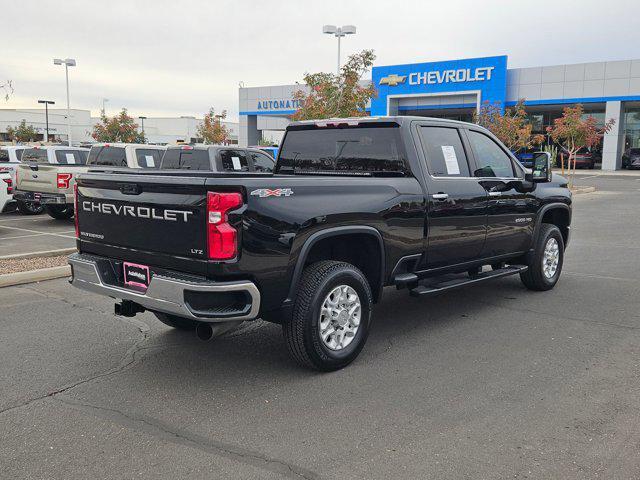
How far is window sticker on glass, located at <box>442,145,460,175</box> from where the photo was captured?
19.4 feet

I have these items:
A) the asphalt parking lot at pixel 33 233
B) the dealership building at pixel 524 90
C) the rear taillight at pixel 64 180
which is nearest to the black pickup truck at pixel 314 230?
the asphalt parking lot at pixel 33 233

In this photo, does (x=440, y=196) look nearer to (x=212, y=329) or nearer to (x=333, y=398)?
(x=333, y=398)

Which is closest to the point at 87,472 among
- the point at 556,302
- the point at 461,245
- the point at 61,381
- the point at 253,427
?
the point at 253,427

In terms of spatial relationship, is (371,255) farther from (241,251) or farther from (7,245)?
(7,245)

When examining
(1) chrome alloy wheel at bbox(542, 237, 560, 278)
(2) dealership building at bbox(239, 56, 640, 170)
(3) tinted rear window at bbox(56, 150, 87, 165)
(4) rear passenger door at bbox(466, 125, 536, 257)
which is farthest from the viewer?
(2) dealership building at bbox(239, 56, 640, 170)

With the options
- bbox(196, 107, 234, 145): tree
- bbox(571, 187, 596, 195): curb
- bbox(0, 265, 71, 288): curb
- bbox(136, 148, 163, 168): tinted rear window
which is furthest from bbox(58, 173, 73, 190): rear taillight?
bbox(196, 107, 234, 145): tree

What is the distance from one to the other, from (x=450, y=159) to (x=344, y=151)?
3.44 ft

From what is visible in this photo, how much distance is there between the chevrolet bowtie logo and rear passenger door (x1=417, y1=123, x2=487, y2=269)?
147ft

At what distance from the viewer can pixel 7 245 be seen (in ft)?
35.0

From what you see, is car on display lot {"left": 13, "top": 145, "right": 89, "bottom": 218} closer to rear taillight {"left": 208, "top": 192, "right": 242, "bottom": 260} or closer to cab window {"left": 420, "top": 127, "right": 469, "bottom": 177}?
cab window {"left": 420, "top": 127, "right": 469, "bottom": 177}

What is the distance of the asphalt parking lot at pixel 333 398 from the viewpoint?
11.1 ft

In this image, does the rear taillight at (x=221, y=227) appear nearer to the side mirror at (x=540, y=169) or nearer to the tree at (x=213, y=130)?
the side mirror at (x=540, y=169)

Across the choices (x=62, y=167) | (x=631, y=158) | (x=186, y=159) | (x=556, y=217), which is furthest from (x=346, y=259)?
(x=631, y=158)

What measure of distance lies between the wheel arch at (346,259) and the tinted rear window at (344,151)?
0.82m
